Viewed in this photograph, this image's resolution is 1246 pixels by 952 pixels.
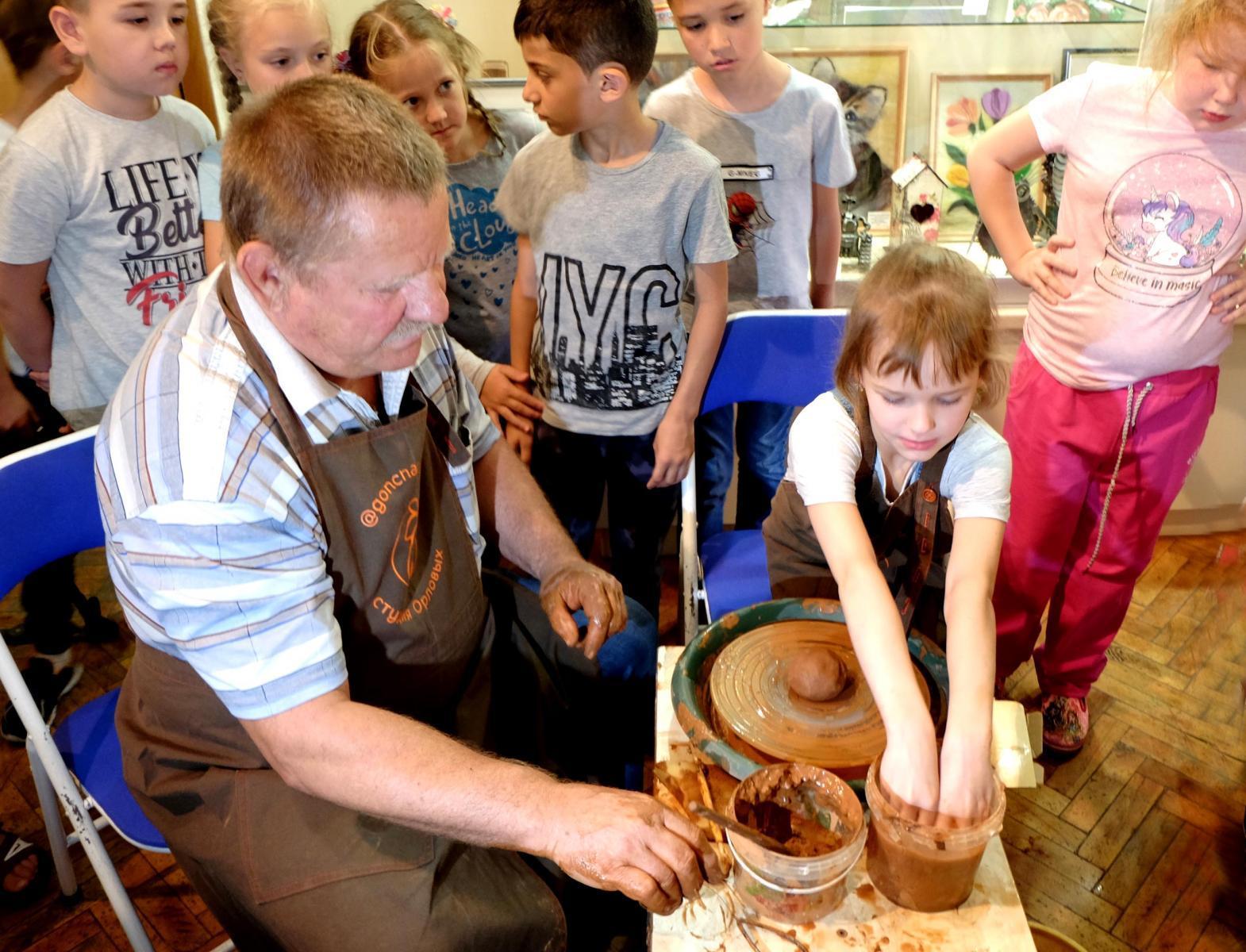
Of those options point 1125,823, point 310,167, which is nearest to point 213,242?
point 310,167

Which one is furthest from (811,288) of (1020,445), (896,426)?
(896,426)

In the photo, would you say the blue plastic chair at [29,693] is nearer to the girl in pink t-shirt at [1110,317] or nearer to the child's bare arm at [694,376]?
the child's bare arm at [694,376]

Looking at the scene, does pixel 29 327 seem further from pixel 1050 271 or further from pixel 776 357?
pixel 1050 271

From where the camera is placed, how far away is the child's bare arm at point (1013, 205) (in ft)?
5.74

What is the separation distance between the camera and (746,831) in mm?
910

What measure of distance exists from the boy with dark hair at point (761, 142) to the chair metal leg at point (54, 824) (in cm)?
156

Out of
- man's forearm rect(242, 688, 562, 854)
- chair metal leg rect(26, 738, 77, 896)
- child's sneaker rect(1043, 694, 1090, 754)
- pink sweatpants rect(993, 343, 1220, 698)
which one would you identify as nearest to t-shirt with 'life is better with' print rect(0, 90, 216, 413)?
chair metal leg rect(26, 738, 77, 896)

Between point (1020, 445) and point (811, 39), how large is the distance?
134cm

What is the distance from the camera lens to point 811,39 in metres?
2.52

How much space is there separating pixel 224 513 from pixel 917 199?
2183 millimetres

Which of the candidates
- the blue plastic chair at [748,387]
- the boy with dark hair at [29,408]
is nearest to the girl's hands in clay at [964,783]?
the blue plastic chair at [748,387]

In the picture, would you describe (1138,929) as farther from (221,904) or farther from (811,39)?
(811,39)

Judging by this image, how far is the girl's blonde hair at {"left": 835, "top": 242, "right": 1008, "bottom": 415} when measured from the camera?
49.1 inches

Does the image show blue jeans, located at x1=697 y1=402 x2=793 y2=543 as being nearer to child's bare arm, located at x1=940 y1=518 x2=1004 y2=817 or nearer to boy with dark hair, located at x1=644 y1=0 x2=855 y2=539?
Result: boy with dark hair, located at x1=644 y1=0 x2=855 y2=539
